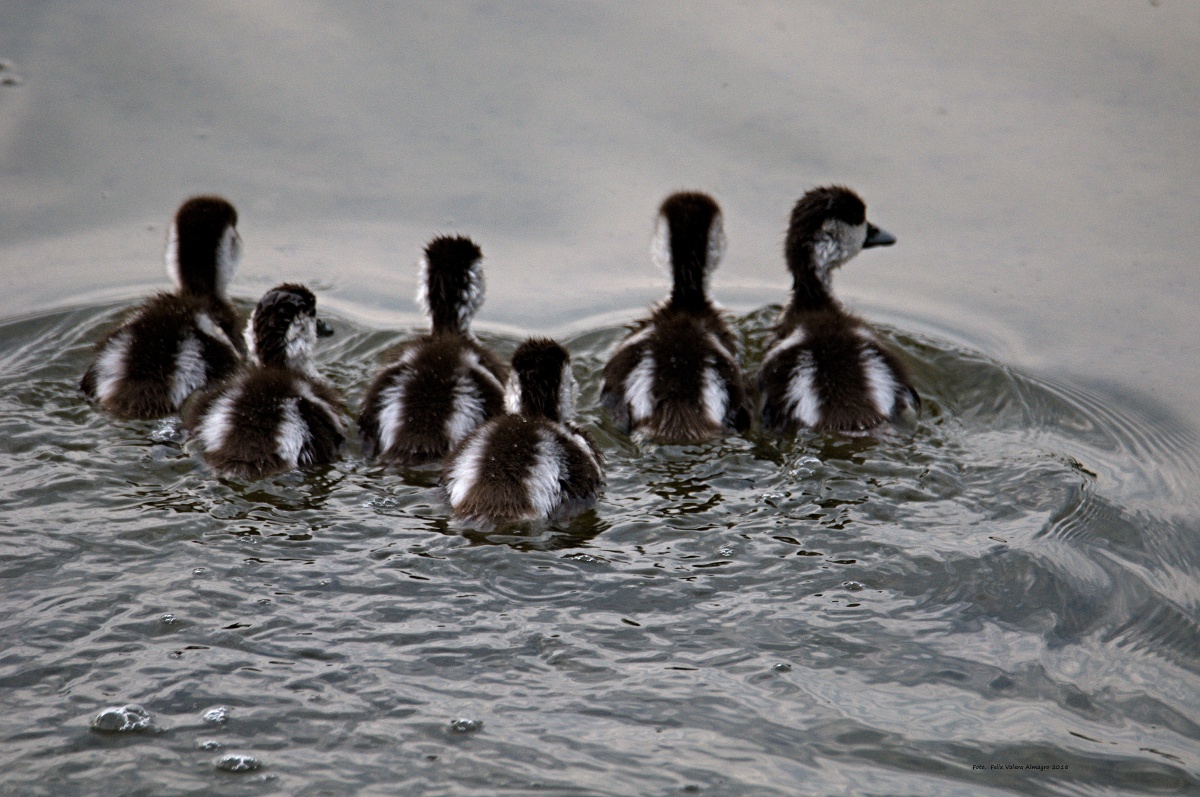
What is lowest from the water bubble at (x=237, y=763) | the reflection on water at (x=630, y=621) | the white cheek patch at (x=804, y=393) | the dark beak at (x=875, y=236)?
the water bubble at (x=237, y=763)

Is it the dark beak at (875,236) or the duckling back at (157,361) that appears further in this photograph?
the dark beak at (875,236)

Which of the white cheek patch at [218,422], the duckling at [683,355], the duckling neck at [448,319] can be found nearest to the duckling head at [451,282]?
the duckling neck at [448,319]

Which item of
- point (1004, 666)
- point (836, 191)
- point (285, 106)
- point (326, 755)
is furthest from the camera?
point (285, 106)

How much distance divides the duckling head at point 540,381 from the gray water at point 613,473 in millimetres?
381

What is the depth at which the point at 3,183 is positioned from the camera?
759cm

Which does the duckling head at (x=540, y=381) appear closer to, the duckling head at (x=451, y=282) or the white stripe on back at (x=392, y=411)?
the white stripe on back at (x=392, y=411)

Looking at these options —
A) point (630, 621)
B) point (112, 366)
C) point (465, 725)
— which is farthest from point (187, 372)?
point (465, 725)

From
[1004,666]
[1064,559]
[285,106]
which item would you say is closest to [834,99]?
[285,106]

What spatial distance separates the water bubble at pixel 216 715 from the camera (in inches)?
149

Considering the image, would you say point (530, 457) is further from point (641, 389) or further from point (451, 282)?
point (451, 282)

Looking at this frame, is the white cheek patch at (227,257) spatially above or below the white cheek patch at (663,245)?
below

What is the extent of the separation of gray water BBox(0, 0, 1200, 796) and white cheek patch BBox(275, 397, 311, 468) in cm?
16

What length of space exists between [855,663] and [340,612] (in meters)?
1.66

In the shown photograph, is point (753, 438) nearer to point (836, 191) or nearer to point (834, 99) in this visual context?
point (836, 191)
